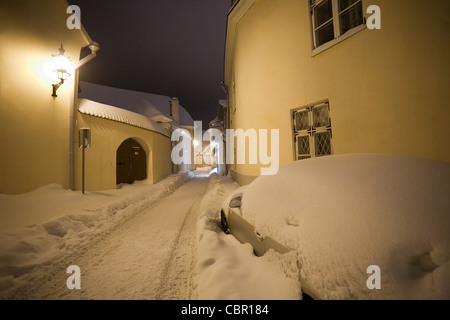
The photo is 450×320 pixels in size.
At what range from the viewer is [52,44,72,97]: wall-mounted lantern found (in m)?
6.02

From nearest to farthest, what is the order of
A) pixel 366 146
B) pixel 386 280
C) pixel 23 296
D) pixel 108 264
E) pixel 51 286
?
pixel 386 280 < pixel 23 296 < pixel 51 286 < pixel 108 264 < pixel 366 146

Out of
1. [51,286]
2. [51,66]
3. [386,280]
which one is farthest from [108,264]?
[51,66]

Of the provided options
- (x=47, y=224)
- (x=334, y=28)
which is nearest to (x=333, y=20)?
(x=334, y=28)

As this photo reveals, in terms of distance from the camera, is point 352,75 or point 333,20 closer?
point 352,75

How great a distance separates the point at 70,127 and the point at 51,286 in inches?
245

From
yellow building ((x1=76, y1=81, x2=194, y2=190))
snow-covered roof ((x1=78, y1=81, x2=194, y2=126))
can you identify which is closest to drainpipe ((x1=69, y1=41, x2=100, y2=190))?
yellow building ((x1=76, y1=81, x2=194, y2=190))

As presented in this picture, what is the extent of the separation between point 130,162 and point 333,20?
10648 millimetres

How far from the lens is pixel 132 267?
2.66 m

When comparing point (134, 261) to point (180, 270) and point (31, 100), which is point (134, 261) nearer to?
point (180, 270)

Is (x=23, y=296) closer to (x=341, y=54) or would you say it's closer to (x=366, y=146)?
(x=366, y=146)

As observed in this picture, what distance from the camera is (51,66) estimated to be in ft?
20.8

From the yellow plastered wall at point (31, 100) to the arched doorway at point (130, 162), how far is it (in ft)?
12.5

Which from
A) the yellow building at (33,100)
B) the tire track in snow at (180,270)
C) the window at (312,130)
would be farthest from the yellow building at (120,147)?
the window at (312,130)

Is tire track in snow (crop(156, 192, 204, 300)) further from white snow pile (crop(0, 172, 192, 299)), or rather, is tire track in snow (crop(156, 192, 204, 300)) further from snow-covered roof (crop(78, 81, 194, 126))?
Answer: snow-covered roof (crop(78, 81, 194, 126))
